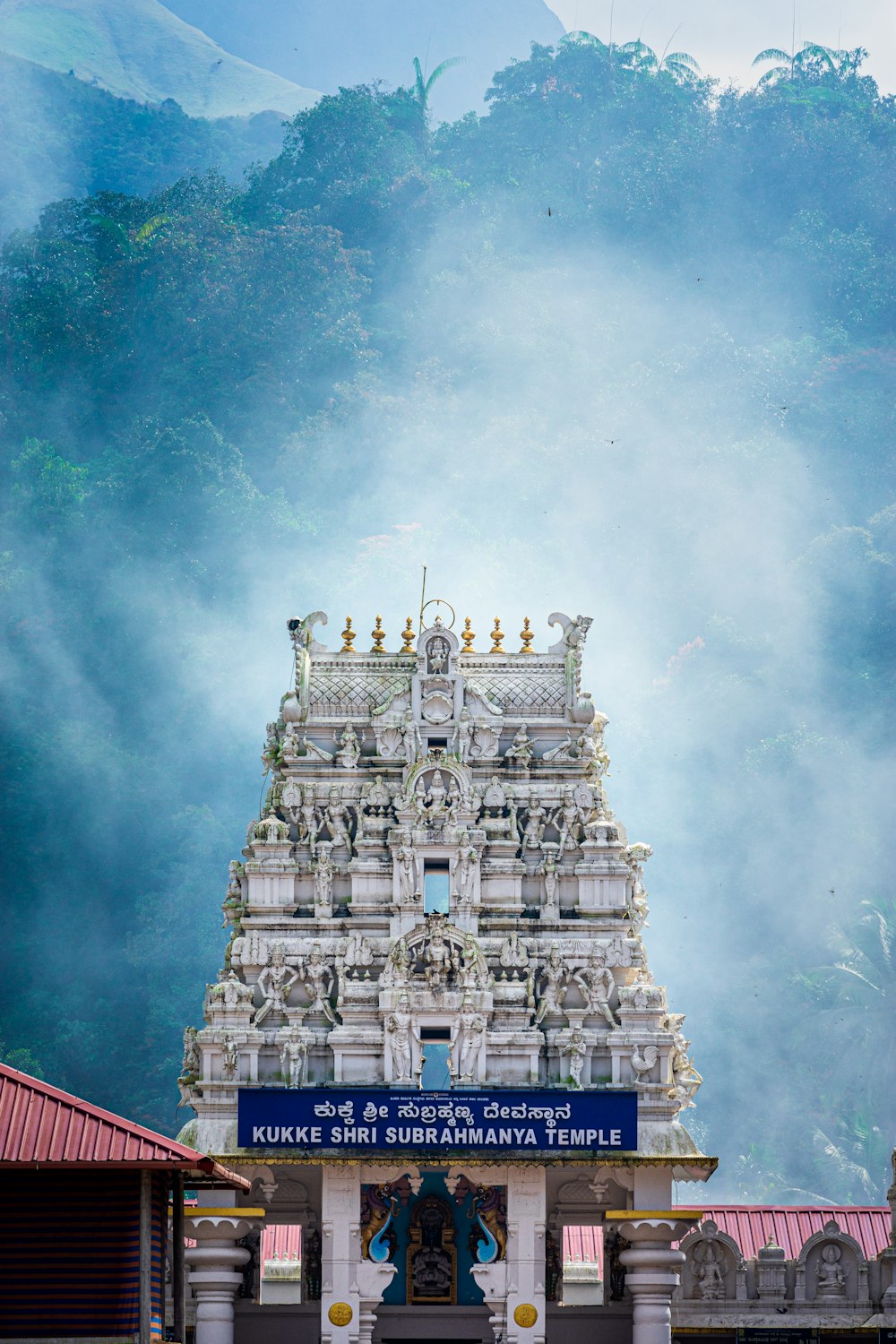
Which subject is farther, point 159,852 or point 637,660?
point 637,660

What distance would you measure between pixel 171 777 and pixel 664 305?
80.8 ft

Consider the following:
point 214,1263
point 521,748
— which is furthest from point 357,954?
point 214,1263

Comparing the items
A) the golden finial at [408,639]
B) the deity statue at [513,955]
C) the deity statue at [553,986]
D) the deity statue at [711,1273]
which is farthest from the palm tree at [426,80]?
the deity statue at [711,1273]

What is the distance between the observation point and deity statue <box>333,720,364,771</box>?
124 feet

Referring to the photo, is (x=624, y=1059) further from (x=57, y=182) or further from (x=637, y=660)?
(x=57, y=182)

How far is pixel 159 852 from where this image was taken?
68250mm

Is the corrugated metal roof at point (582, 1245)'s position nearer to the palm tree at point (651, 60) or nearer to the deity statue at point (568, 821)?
the deity statue at point (568, 821)

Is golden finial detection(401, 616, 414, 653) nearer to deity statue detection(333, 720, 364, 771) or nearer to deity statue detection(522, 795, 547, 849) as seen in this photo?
deity statue detection(333, 720, 364, 771)

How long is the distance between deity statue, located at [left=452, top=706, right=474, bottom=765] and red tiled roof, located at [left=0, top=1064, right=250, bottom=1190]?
10.8 m

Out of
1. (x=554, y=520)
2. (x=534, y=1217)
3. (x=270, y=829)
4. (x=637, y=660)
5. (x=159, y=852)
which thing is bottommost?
(x=534, y=1217)

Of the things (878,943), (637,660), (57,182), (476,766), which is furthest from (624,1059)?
(57,182)

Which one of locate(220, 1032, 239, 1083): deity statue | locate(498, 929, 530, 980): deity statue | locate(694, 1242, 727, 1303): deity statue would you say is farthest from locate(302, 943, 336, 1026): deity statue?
locate(694, 1242, 727, 1303): deity statue

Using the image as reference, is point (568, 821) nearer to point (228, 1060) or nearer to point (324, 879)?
point (324, 879)

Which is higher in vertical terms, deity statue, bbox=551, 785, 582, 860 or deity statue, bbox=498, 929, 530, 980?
deity statue, bbox=551, 785, 582, 860
